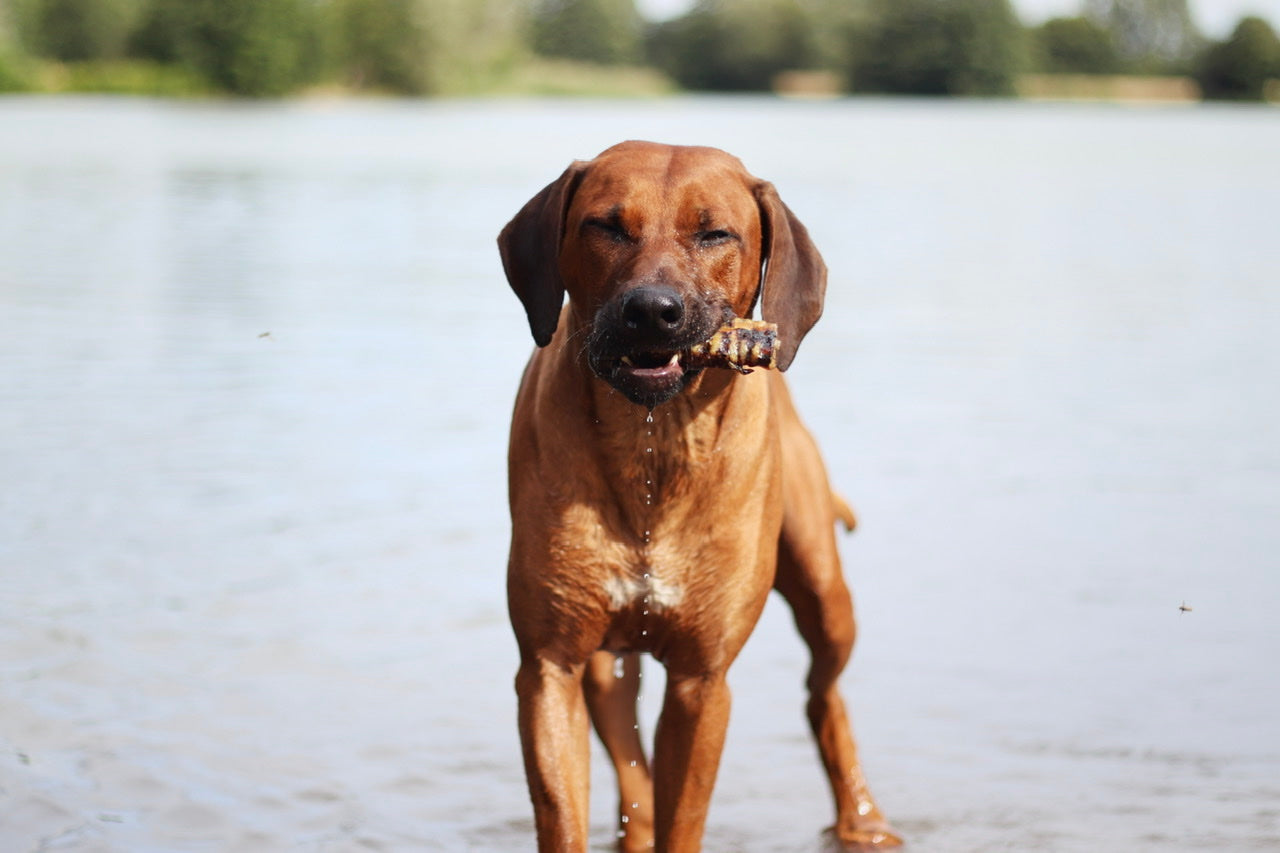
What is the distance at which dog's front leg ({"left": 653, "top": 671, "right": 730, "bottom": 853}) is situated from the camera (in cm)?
414

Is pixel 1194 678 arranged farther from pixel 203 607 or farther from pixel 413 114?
pixel 413 114

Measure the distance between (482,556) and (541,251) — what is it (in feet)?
11.7

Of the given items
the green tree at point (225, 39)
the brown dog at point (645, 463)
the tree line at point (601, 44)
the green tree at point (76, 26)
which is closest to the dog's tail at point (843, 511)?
the brown dog at point (645, 463)

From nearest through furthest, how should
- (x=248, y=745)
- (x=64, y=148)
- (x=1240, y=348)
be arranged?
(x=248, y=745) → (x=1240, y=348) → (x=64, y=148)

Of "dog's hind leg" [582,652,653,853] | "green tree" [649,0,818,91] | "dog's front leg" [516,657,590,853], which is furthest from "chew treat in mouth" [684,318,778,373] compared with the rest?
"green tree" [649,0,818,91]

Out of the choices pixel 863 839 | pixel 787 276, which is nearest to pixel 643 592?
pixel 787 276

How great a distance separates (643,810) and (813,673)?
61 cm

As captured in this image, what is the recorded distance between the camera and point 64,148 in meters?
34.2

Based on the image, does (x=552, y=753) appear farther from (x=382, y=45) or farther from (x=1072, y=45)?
(x=1072, y=45)

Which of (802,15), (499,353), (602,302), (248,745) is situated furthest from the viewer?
(802,15)

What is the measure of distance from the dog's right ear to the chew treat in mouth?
39cm

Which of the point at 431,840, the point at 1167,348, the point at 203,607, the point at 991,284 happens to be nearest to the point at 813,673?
the point at 431,840

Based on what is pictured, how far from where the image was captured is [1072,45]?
326 ft

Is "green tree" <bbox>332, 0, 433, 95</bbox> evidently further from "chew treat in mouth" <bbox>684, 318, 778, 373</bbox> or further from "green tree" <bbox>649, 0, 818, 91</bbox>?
"chew treat in mouth" <bbox>684, 318, 778, 373</bbox>
